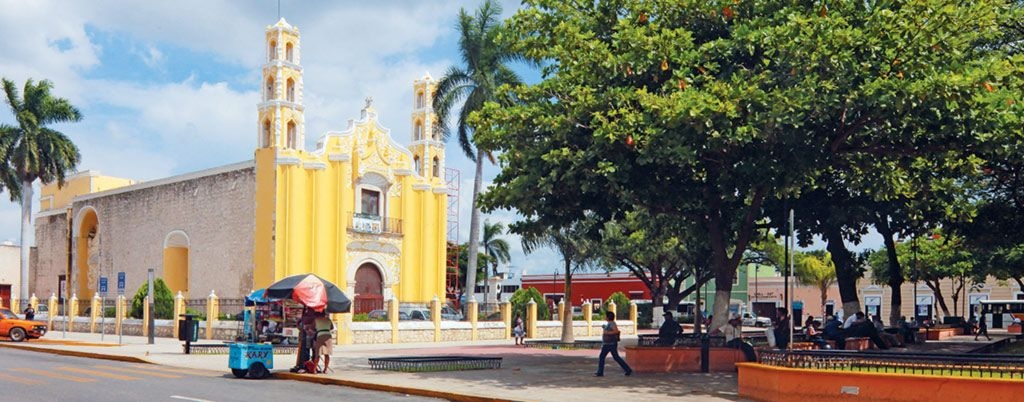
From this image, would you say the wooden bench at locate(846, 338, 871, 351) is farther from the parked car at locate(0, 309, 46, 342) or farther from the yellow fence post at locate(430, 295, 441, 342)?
the parked car at locate(0, 309, 46, 342)

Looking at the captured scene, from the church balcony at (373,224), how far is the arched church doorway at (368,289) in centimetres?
164

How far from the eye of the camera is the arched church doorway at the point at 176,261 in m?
46.8

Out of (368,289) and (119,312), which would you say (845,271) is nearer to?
(368,289)

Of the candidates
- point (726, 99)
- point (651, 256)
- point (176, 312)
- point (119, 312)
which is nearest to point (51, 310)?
point (119, 312)

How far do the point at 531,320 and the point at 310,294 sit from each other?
77.6 ft

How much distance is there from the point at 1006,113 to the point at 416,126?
34.7 m

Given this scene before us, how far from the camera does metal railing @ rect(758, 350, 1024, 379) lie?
43.4 feet

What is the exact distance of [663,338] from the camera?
70.9 ft

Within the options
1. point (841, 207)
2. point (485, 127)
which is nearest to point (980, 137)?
point (841, 207)

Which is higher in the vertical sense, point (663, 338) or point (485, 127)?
point (485, 127)

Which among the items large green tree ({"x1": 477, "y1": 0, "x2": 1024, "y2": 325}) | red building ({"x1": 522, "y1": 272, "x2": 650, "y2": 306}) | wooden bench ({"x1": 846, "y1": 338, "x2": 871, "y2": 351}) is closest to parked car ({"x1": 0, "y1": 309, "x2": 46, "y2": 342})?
large green tree ({"x1": 477, "y1": 0, "x2": 1024, "y2": 325})

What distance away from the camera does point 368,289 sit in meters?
45.0

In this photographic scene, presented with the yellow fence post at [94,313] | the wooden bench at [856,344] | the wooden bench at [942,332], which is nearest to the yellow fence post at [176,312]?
the yellow fence post at [94,313]

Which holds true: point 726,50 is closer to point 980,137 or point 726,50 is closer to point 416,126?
point 980,137
